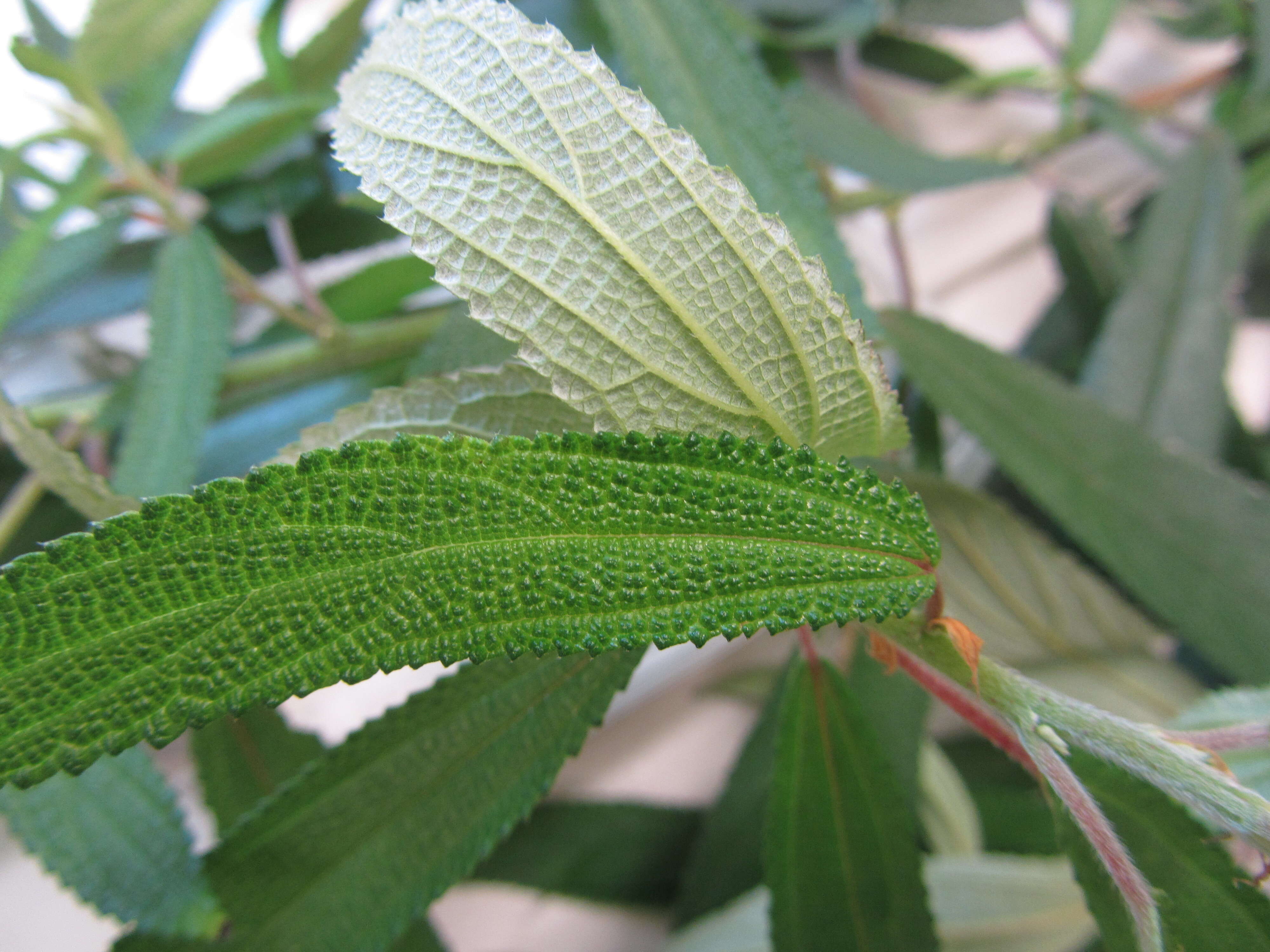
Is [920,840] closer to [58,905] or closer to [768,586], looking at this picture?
[768,586]

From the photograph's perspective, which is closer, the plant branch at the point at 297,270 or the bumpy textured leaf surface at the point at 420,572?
the bumpy textured leaf surface at the point at 420,572

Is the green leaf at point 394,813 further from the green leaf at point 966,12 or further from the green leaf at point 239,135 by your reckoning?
the green leaf at point 966,12

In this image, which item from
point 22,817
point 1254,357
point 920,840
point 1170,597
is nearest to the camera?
point 22,817

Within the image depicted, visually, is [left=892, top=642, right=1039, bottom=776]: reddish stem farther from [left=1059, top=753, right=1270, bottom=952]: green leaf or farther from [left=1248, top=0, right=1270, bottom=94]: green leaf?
[left=1248, top=0, right=1270, bottom=94]: green leaf

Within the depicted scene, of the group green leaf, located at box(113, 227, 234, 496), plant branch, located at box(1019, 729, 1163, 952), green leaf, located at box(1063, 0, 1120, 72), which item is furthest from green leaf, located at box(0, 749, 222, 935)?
green leaf, located at box(1063, 0, 1120, 72)


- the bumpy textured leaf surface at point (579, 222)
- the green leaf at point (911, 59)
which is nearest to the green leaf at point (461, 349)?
the bumpy textured leaf surface at point (579, 222)

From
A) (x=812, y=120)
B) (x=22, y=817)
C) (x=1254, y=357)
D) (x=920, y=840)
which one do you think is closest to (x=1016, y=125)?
(x=1254, y=357)
